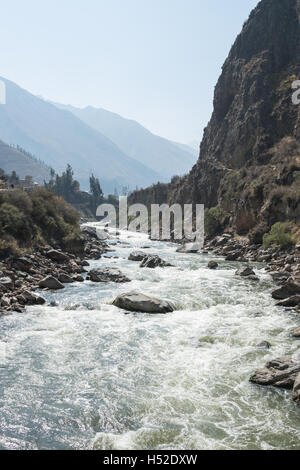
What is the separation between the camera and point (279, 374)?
1115 cm

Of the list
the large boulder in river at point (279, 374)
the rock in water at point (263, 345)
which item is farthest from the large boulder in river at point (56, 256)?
the large boulder in river at point (279, 374)

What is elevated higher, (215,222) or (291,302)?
(215,222)

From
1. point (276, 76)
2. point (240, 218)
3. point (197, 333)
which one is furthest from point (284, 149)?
point (197, 333)

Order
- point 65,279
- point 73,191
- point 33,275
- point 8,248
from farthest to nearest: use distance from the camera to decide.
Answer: point 73,191 < point 8,248 < point 65,279 < point 33,275

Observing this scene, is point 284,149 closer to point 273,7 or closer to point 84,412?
point 273,7

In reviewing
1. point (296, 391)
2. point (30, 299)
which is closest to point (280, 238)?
point (30, 299)

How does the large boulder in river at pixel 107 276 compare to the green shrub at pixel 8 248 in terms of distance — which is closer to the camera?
the green shrub at pixel 8 248

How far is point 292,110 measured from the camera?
7250 centimetres

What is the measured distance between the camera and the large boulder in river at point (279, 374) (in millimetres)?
10875

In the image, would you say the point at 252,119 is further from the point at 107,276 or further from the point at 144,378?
the point at 144,378

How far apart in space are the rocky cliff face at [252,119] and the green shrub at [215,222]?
179 centimetres

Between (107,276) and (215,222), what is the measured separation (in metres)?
37.7

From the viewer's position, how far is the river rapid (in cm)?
866

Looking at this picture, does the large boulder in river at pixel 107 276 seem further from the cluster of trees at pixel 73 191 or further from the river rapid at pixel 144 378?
the cluster of trees at pixel 73 191
